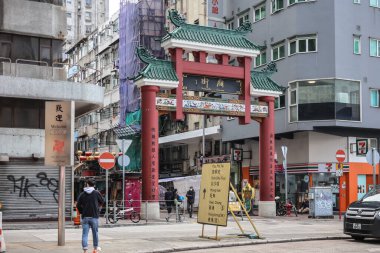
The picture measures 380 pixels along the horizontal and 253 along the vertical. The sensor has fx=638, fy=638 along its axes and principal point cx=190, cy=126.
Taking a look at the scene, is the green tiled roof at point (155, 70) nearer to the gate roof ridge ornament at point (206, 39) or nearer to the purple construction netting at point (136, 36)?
the gate roof ridge ornament at point (206, 39)

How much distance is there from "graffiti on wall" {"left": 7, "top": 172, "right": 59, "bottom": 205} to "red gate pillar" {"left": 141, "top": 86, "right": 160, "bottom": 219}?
18.1 ft

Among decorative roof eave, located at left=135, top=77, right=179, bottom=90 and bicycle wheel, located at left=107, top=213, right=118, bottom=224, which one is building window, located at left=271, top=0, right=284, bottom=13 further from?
bicycle wheel, located at left=107, top=213, right=118, bottom=224

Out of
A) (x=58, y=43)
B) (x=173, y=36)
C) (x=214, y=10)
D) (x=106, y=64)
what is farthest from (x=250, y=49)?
(x=106, y=64)

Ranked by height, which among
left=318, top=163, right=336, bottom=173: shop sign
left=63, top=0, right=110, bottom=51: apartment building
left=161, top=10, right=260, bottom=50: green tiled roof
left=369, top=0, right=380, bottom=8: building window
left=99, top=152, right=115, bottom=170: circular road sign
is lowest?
left=318, top=163, right=336, bottom=173: shop sign

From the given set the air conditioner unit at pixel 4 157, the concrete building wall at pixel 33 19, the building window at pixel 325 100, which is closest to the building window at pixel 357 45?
the building window at pixel 325 100

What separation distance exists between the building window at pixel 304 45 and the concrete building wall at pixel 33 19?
55.2 ft

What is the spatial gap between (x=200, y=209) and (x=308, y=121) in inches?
781

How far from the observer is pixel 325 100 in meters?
37.5

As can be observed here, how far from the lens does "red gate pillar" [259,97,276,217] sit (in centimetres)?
3378

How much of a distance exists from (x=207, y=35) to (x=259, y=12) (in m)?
12.1

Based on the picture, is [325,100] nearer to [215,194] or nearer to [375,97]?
[375,97]

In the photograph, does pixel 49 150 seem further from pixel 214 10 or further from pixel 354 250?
pixel 214 10

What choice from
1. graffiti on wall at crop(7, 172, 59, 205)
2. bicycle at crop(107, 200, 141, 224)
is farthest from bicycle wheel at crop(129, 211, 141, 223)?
graffiti on wall at crop(7, 172, 59, 205)

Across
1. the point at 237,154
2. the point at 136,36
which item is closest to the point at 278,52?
the point at 237,154
